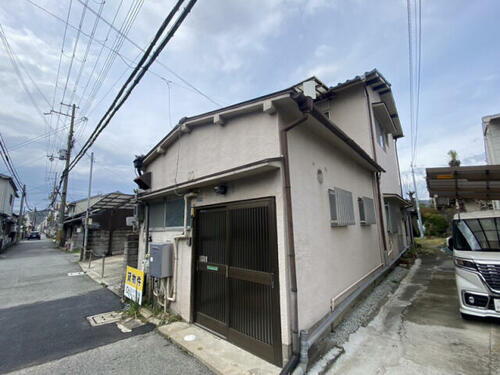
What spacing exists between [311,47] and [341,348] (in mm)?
6032

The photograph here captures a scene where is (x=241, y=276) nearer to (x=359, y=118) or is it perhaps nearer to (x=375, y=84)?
(x=359, y=118)

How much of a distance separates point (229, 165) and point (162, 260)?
2635 mm

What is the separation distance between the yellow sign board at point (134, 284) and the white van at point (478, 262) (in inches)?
255

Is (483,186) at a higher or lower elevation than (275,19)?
lower

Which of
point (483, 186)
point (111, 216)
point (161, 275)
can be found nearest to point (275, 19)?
point (161, 275)

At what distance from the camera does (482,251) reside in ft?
12.7

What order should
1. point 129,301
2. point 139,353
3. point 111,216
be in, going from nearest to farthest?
1. point 139,353
2. point 129,301
3. point 111,216

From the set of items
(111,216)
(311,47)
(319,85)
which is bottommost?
(111,216)

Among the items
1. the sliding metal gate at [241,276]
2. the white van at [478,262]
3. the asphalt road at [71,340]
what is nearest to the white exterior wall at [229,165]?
the sliding metal gate at [241,276]

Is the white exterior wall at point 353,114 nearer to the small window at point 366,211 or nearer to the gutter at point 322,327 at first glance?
the small window at point 366,211

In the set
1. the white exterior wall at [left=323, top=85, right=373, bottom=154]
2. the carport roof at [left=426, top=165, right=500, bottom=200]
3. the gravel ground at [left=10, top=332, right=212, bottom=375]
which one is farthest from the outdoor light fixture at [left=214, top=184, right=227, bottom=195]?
the white exterior wall at [left=323, top=85, right=373, bottom=154]

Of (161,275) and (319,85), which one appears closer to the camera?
(161,275)

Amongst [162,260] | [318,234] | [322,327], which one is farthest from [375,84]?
[162,260]

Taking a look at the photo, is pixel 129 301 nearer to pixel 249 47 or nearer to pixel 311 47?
pixel 249 47
